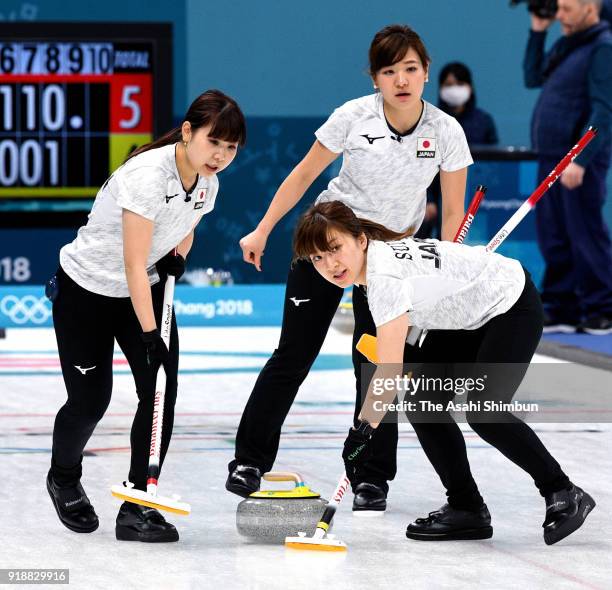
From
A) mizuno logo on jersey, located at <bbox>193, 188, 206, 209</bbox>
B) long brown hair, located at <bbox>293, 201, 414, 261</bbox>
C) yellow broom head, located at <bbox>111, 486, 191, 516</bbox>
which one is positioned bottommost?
yellow broom head, located at <bbox>111, 486, 191, 516</bbox>

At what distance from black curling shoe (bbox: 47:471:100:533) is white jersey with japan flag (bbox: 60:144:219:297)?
0.56 m

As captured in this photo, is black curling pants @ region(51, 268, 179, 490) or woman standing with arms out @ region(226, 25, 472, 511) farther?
woman standing with arms out @ region(226, 25, 472, 511)

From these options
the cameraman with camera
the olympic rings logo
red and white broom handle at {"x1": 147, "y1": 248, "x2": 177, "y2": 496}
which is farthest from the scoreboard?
red and white broom handle at {"x1": 147, "y1": 248, "x2": 177, "y2": 496}

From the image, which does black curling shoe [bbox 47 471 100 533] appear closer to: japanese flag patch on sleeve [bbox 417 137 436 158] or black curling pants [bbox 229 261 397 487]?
black curling pants [bbox 229 261 397 487]

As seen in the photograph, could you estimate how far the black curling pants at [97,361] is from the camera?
3912mm

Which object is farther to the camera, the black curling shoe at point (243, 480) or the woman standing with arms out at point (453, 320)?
the black curling shoe at point (243, 480)

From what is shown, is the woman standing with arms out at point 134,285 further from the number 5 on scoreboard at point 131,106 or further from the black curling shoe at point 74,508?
the number 5 on scoreboard at point 131,106

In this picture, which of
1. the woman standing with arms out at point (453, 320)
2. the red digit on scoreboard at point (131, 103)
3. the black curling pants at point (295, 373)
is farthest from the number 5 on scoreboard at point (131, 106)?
the woman standing with arms out at point (453, 320)

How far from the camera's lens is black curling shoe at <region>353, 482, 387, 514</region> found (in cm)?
426

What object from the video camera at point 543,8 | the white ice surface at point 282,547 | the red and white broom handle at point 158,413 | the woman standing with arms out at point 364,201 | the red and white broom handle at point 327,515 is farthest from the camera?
the video camera at point 543,8

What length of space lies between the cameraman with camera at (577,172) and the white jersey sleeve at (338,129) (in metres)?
4.85

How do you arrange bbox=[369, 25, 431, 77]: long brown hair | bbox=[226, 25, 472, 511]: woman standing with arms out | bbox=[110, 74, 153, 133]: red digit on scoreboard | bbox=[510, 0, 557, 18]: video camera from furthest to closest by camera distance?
bbox=[110, 74, 153, 133]: red digit on scoreboard → bbox=[510, 0, 557, 18]: video camera → bbox=[226, 25, 472, 511]: woman standing with arms out → bbox=[369, 25, 431, 77]: long brown hair

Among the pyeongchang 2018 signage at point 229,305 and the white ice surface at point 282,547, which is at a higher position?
the white ice surface at point 282,547

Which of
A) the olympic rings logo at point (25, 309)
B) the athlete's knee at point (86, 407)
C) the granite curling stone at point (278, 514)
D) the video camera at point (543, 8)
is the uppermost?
the video camera at point (543, 8)
